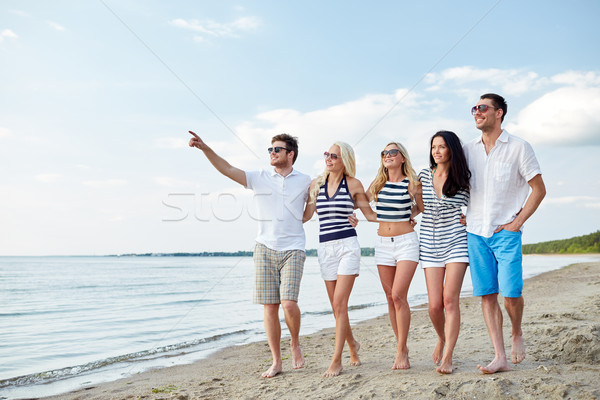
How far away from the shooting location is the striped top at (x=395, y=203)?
4301 mm

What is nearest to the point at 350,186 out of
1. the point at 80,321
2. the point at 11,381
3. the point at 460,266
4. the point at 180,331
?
the point at 460,266

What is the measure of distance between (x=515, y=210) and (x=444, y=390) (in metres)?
1.58

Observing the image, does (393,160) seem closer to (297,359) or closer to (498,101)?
(498,101)

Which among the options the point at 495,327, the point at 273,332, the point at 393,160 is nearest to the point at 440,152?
the point at 393,160

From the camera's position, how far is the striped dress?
13.0 ft

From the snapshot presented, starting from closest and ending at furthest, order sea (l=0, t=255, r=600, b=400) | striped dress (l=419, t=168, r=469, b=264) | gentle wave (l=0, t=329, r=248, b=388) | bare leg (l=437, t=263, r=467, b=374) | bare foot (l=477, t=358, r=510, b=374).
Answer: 1. bare foot (l=477, t=358, r=510, b=374)
2. bare leg (l=437, t=263, r=467, b=374)
3. striped dress (l=419, t=168, r=469, b=264)
4. gentle wave (l=0, t=329, r=248, b=388)
5. sea (l=0, t=255, r=600, b=400)

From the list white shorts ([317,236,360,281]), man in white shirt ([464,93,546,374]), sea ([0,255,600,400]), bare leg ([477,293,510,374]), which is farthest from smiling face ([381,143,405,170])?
sea ([0,255,600,400])

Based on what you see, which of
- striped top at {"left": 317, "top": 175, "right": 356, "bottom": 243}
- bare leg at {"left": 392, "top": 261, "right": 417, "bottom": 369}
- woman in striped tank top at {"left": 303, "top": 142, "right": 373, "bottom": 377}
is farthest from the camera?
striped top at {"left": 317, "top": 175, "right": 356, "bottom": 243}

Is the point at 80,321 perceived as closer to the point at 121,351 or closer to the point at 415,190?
the point at 121,351

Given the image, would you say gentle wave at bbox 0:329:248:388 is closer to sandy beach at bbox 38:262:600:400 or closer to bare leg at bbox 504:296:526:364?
sandy beach at bbox 38:262:600:400

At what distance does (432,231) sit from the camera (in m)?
4.11

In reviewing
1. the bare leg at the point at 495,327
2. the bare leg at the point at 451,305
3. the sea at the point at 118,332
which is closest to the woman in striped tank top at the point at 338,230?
the bare leg at the point at 451,305

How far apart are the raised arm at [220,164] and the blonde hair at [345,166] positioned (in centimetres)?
74

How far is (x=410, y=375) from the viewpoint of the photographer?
12.7ft
